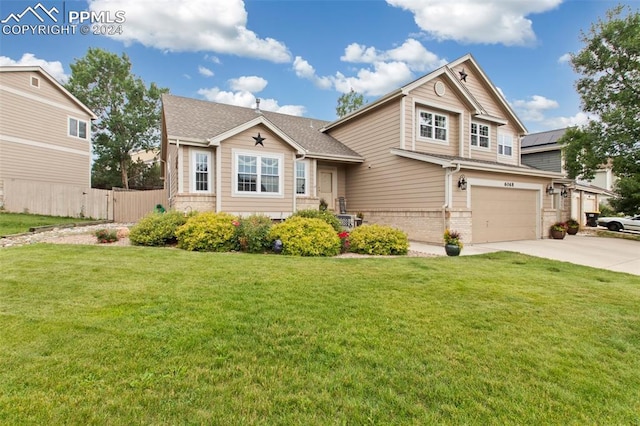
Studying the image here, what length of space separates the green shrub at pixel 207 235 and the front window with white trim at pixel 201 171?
3.05m

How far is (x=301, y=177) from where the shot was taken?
1372 cm

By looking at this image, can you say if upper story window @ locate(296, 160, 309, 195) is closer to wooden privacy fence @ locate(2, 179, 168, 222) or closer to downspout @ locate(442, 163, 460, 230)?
downspout @ locate(442, 163, 460, 230)

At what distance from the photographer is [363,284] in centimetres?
509

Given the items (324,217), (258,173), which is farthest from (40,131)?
(324,217)

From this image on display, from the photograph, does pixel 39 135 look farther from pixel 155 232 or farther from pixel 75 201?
pixel 155 232

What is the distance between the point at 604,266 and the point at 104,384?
34.3 feet

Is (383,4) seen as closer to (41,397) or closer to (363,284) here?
(363,284)

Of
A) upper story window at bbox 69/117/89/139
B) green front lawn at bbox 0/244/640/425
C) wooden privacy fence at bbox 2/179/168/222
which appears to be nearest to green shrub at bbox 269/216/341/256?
green front lawn at bbox 0/244/640/425

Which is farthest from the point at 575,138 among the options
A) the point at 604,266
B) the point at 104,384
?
the point at 104,384

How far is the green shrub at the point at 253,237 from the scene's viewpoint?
8.27 meters

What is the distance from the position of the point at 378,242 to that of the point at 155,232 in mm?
6235

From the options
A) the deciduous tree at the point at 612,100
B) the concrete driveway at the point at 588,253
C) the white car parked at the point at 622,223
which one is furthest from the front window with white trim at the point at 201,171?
the white car parked at the point at 622,223

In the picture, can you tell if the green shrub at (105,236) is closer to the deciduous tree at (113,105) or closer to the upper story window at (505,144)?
the upper story window at (505,144)

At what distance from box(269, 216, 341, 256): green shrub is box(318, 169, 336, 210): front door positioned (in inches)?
282
